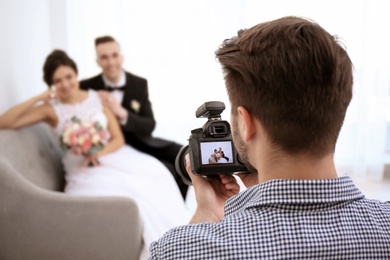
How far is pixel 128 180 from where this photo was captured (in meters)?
2.76

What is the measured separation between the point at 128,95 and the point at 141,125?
22cm

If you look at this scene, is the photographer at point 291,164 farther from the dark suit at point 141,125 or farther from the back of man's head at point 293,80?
the dark suit at point 141,125

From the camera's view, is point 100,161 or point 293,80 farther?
point 100,161

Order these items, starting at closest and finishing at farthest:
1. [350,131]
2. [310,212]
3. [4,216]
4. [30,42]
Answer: [310,212]
[4,216]
[30,42]
[350,131]

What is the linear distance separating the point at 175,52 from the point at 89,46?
63 cm

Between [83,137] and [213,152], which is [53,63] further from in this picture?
[213,152]

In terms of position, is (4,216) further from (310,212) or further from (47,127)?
(310,212)

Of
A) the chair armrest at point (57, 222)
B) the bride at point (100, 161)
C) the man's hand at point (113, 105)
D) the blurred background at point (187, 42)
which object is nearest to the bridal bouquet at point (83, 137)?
the bride at point (100, 161)

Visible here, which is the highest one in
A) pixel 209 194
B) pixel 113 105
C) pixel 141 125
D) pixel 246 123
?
pixel 246 123

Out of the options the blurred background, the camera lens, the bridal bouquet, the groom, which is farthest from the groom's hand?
the camera lens

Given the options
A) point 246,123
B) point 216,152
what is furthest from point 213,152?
point 246,123

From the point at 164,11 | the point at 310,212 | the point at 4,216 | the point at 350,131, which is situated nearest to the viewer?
the point at 310,212

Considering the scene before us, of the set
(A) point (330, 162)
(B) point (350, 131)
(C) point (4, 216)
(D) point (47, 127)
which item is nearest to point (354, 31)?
(B) point (350, 131)

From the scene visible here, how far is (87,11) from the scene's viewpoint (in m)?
3.66
